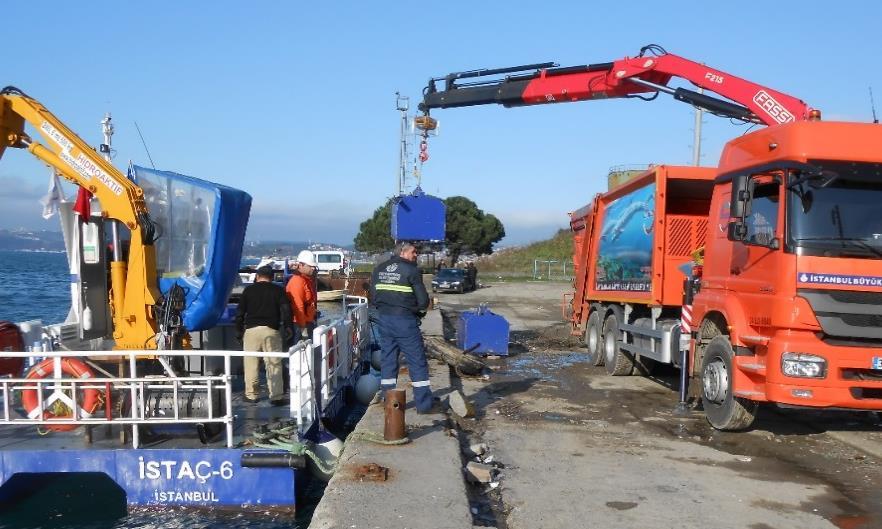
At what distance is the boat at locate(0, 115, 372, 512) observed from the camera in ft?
20.6

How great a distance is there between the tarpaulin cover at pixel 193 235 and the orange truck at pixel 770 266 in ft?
17.5

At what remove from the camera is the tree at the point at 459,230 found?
69875 millimetres

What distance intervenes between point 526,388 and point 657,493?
16.6ft

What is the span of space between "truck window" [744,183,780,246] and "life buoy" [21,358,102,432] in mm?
6446

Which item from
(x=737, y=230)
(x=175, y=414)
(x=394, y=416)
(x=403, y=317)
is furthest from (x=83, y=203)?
(x=737, y=230)

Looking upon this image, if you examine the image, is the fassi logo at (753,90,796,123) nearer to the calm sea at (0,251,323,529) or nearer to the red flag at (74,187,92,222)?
the calm sea at (0,251,323,529)

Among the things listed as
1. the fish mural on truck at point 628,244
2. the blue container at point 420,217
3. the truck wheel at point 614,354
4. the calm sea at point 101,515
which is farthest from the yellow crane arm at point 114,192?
the blue container at point 420,217

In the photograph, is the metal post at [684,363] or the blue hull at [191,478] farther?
the metal post at [684,363]

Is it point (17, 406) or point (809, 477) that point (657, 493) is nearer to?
point (809, 477)

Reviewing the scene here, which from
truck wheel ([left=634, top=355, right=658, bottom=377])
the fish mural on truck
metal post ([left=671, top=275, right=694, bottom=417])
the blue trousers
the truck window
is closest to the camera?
the truck window

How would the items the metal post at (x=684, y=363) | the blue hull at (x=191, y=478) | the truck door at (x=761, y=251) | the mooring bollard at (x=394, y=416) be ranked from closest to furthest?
the blue hull at (x=191, y=478), the mooring bollard at (x=394, y=416), the truck door at (x=761, y=251), the metal post at (x=684, y=363)

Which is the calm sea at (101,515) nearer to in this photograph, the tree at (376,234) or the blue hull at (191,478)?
the blue hull at (191,478)

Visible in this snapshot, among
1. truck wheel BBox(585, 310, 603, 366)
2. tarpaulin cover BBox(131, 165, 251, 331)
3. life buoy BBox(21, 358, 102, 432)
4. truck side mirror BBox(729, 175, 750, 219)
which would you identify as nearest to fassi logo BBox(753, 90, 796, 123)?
truck side mirror BBox(729, 175, 750, 219)

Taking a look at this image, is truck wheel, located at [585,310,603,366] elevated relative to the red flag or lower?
lower
